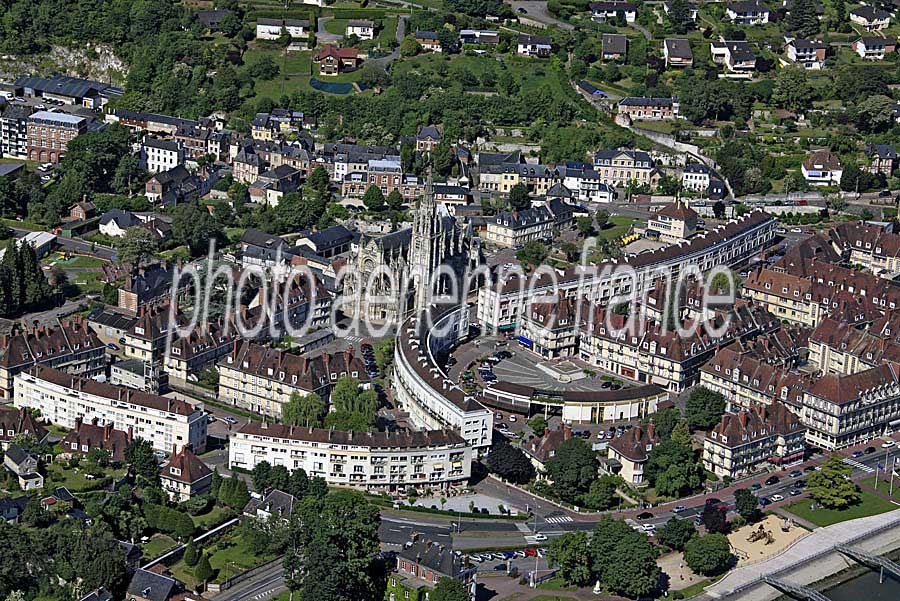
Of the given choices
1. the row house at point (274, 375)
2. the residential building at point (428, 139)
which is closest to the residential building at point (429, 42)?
the residential building at point (428, 139)

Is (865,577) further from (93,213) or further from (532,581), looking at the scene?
(93,213)

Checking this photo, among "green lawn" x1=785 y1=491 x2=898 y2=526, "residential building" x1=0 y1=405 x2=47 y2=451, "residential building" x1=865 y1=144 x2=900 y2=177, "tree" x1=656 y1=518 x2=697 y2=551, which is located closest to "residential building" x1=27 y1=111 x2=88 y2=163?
"residential building" x1=0 y1=405 x2=47 y2=451

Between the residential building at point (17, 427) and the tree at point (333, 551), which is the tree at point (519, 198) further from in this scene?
the tree at point (333, 551)

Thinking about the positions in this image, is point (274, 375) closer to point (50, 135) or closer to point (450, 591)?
point (450, 591)

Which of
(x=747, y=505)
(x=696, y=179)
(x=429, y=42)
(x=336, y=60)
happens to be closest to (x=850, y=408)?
(x=747, y=505)

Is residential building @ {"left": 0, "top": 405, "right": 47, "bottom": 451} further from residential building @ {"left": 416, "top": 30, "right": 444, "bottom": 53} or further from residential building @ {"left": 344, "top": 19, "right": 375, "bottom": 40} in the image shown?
residential building @ {"left": 344, "top": 19, "right": 375, "bottom": 40}

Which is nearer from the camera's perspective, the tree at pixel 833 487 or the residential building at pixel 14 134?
the tree at pixel 833 487
